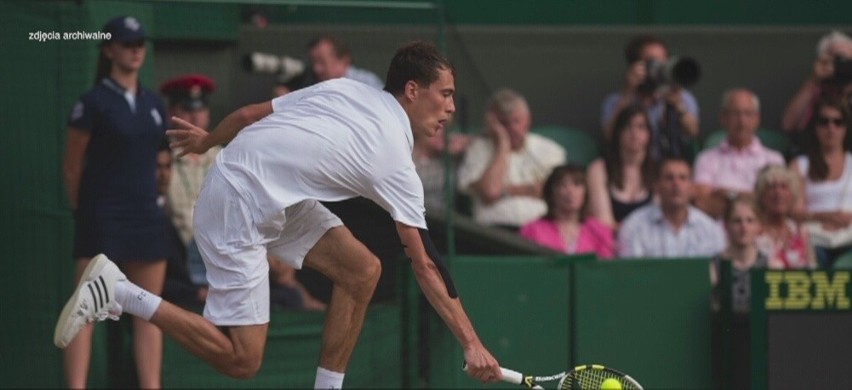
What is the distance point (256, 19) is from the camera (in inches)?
515

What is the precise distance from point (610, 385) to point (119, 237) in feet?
11.8

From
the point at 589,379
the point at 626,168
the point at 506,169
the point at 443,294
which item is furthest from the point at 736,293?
the point at 443,294

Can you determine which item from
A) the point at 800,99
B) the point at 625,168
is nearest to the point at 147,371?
the point at 625,168

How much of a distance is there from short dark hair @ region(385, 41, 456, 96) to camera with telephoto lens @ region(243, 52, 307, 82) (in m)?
2.82

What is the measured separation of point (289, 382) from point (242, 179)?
318 centimetres

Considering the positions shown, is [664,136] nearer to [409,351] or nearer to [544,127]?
[544,127]

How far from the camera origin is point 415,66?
888 centimetres

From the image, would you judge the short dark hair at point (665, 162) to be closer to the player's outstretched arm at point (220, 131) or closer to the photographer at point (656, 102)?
the photographer at point (656, 102)

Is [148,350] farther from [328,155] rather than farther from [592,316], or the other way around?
[328,155]

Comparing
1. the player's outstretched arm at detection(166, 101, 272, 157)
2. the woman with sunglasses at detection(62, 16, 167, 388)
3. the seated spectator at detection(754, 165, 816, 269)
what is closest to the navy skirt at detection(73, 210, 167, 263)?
the woman with sunglasses at detection(62, 16, 167, 388)

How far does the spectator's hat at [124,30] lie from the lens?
1090cm

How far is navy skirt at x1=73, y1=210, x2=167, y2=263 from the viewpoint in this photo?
11102 mm

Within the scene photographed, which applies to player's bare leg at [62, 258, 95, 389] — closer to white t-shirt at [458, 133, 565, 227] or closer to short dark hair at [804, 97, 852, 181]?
white t-shirt at [458, 133, 565, 227]

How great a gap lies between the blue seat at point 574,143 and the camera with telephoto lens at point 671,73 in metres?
0.62
